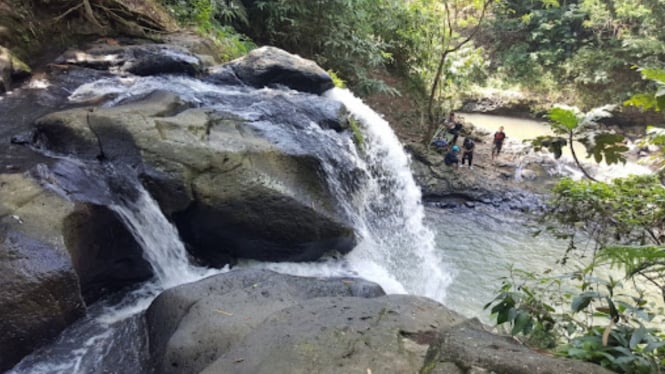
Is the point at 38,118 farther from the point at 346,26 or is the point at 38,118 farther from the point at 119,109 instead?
the point at 346,26

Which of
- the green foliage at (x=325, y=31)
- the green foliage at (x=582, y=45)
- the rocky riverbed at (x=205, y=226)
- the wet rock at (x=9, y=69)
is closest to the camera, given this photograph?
the rocky riverbed at (x=205, y=226)

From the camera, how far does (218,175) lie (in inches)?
188

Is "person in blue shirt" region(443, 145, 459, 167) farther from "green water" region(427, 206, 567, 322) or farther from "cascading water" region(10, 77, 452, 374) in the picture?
"cascading water" region(10, 77, 452, 374)

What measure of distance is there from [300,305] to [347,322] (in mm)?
628

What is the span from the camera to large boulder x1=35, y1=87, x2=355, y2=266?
4.65 m

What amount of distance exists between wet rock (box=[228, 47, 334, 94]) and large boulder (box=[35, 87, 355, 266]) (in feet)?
8.06

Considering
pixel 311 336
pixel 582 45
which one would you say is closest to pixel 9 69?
pixel 311 336

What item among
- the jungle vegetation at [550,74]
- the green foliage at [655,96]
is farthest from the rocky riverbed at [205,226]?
the green foliage at [655,96]

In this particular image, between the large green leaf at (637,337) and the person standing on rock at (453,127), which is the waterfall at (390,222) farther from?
the person standing on rock at (453,127)

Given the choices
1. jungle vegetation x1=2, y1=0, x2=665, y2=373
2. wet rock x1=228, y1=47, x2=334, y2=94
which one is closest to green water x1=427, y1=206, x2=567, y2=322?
jungle vegetation x1=2, y1=0, x2=665, y2=373

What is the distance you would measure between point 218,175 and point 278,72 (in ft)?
12.3

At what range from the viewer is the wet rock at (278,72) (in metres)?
7.81

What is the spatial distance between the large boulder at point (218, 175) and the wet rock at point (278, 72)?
2456 millimetres

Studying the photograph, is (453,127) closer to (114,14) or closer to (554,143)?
(114,14)
